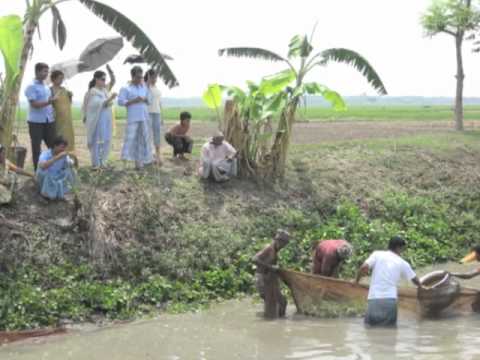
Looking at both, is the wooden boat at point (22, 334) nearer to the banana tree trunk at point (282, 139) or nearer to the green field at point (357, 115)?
the banana tree trunk at point (282, 139)

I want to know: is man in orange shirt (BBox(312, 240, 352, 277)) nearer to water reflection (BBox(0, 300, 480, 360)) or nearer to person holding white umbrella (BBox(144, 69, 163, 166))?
water reflection (BBox(0, 300, 480, 360))

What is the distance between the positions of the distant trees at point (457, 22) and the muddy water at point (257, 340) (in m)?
15.5

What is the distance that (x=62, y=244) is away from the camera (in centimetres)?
1273

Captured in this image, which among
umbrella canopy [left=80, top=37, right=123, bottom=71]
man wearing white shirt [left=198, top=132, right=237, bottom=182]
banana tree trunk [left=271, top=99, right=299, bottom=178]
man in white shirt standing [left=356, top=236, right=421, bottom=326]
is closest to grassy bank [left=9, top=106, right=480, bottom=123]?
banana tree trunk [left=271, top=99, right=299, bottom=178]

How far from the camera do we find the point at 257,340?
1092 cm

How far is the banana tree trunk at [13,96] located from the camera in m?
12.9

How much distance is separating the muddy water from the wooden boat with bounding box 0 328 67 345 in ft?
0.52

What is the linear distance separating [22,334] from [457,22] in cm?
1851

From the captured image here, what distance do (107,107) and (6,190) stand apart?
253 cm

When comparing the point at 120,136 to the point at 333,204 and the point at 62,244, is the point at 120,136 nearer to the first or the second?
the point at 333,204

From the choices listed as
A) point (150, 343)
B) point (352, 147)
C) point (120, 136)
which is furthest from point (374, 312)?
point (120, 136)

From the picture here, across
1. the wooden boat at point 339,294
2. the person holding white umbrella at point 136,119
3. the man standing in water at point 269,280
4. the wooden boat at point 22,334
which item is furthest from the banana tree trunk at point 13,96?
the wooden boat at point 339,294

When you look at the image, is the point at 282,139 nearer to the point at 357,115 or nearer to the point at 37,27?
the point at 37,27

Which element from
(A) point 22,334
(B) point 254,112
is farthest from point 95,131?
(A) point 22,334
